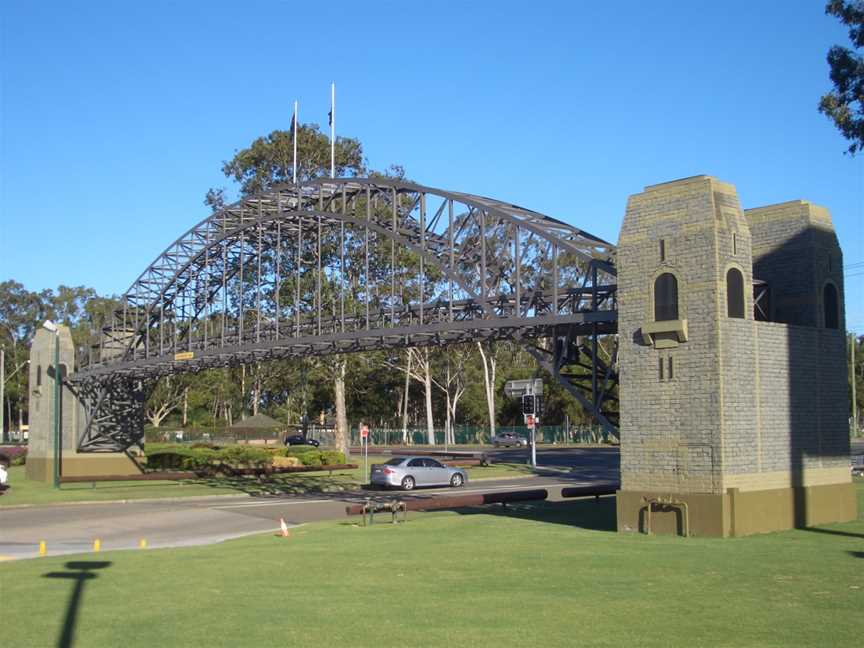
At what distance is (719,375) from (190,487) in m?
27.8

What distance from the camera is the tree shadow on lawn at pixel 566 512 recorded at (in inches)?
889

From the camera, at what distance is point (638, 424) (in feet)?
65.5

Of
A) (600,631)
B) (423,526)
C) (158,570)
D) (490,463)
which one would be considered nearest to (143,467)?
(490,463)

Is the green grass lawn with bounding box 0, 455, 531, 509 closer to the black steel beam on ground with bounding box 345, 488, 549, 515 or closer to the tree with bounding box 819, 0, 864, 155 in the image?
the black steel beam on ground with bounding box 345, 488, 549, 515

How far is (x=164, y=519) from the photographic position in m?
28.9

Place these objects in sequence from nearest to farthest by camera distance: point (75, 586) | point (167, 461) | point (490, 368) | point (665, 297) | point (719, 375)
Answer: point (75, 586) < point (719, 375) < point (665, 297) < point (167, 461) < point (490, 368)

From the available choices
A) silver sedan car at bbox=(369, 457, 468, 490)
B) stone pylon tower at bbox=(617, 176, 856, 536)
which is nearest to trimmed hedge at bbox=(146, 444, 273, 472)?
silver sedan car at bbox=(369, 457, 468, 490)

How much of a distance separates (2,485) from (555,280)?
83.8ft

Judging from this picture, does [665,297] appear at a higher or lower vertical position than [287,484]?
higher

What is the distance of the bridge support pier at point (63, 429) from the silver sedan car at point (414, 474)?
13.7 metres

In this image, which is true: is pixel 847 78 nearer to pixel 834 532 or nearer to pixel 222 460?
pixel 834 532

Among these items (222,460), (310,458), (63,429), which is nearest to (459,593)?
(63,429)

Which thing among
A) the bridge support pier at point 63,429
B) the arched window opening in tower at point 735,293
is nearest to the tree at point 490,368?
the bridge support pier at point 63,429

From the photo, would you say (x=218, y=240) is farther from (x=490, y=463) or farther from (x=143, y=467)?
(x=490, y=463)
